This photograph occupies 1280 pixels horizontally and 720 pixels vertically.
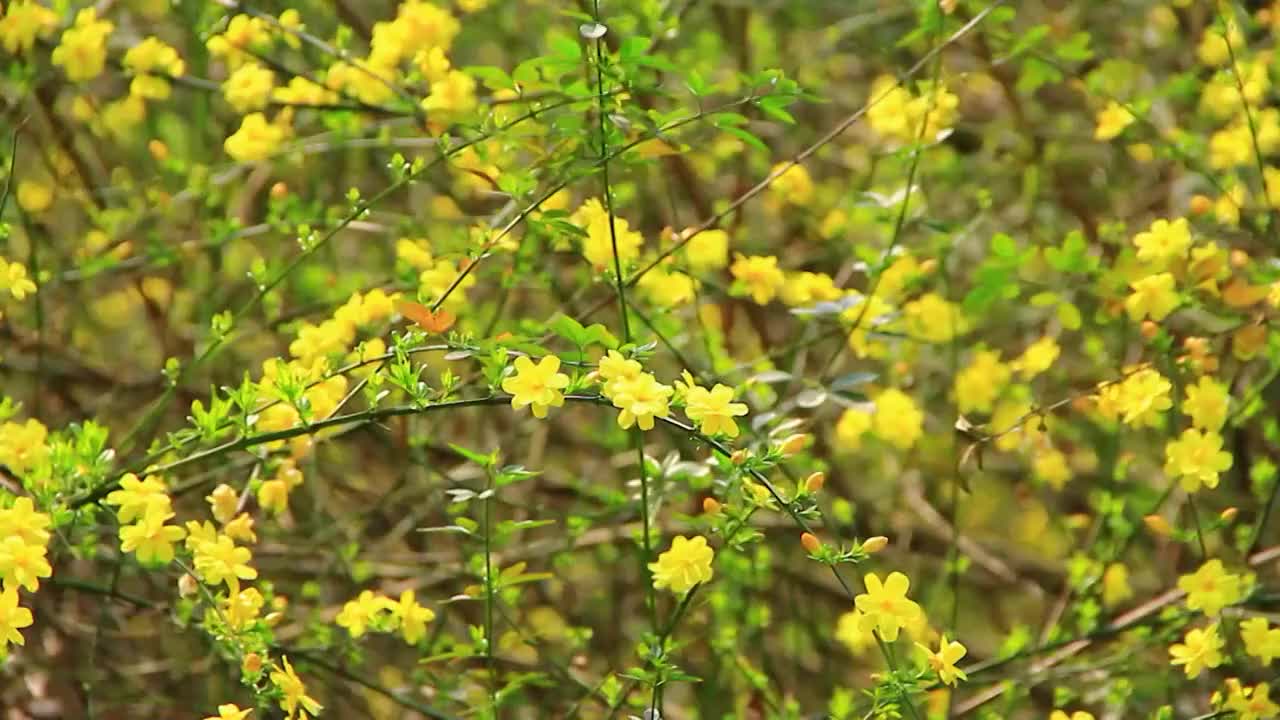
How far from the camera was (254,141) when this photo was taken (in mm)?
2512

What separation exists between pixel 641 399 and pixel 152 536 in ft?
1.96

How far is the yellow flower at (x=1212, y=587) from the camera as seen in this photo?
2.14 meters

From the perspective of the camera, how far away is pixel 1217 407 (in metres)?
2.18

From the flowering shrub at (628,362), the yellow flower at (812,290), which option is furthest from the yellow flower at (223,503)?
the yellow flower at (812,290)

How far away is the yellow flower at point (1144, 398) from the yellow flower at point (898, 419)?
570 millimetres

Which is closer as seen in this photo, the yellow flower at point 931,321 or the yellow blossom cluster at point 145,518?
the yellow blossom cluster at point 145,518

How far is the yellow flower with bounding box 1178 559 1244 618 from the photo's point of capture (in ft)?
7.02

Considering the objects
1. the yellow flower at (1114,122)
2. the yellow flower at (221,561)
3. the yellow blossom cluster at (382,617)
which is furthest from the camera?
the yellow flower at (1114,122)

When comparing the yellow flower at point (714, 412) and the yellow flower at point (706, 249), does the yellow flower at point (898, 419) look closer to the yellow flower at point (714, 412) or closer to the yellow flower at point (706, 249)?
the yellow flower at point (706, 249)

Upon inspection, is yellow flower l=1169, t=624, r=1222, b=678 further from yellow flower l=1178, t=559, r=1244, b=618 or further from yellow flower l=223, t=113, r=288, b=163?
yellow flower l=223, t=113, r=288, b=163

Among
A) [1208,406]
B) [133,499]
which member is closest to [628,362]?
[133,499]

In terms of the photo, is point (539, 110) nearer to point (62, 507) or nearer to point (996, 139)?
point (62, 507)

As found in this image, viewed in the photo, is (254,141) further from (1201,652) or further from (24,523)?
(1201,652)

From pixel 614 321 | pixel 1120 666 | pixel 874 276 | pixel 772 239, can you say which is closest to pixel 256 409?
pixel 874 276
